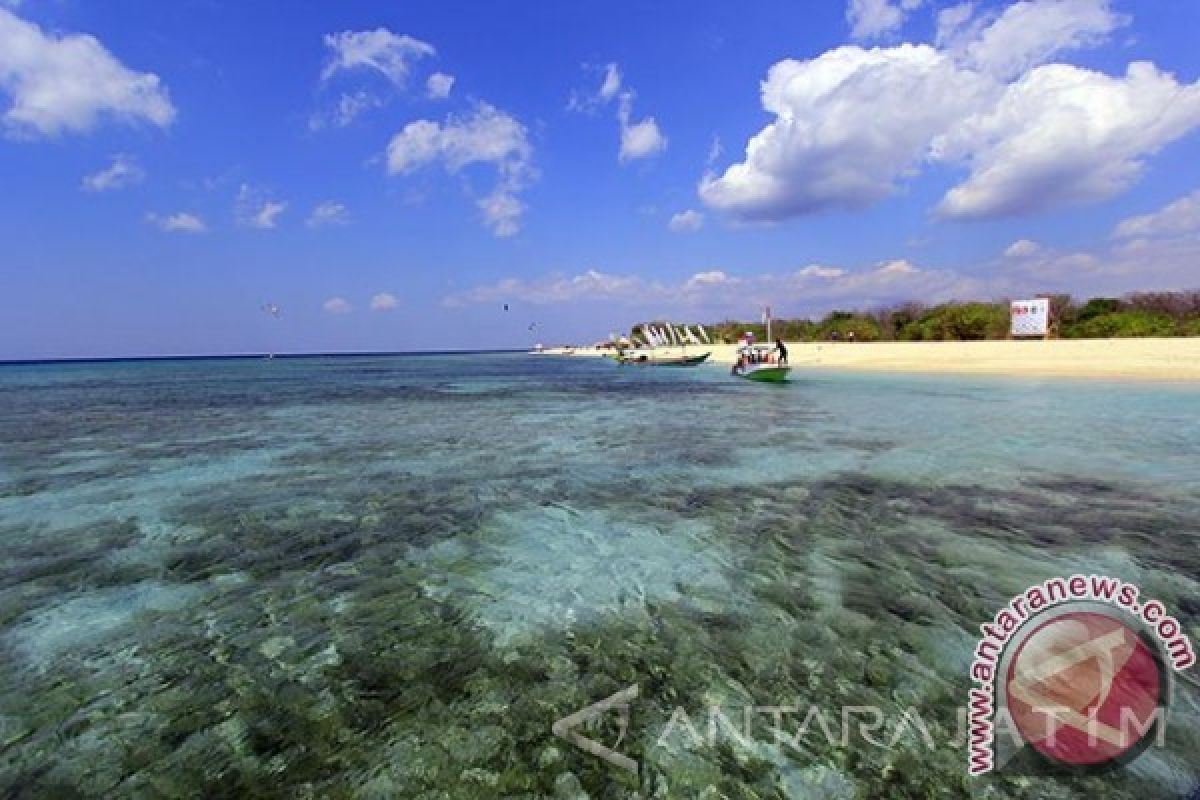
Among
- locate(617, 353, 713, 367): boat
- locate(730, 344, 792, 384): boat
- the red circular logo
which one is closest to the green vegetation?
locate(617, 353, 713, 367): boat

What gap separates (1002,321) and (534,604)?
87.8m

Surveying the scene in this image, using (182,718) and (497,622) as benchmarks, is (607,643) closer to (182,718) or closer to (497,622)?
(497,622)

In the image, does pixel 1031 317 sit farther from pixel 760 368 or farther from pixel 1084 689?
pixel 1084 689

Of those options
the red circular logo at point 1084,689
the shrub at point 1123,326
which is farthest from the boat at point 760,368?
the shrub at point 1123,326

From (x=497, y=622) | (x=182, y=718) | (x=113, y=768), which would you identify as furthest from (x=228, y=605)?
(x=497, y=622)

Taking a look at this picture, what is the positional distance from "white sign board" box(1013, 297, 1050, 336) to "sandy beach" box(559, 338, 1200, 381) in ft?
37.5

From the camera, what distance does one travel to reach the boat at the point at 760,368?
36.2 m

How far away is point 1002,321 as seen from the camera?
245ft

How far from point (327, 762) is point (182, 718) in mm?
1331

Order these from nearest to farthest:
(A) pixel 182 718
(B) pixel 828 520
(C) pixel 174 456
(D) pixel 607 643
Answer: (A) pixel 182 718 → (D) pixel 607 643 → (B) pixel 828 520 → (C) pixel 174 456

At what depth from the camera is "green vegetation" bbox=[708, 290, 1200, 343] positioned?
63.1m

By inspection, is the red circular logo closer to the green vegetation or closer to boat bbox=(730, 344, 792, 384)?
boat bbox=(730, 344, 792, 384)

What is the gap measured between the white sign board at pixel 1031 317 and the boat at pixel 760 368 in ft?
148

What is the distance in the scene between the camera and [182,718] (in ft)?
13.2
